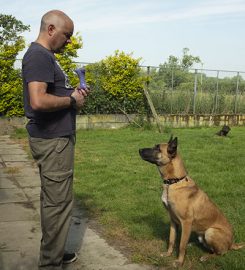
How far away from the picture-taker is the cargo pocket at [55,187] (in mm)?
3771

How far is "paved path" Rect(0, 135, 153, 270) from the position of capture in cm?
449

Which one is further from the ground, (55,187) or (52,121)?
(52,121)

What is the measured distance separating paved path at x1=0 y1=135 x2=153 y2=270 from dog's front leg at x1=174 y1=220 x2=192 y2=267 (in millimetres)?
328

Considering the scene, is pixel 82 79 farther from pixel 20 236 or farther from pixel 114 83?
pixel 114 83

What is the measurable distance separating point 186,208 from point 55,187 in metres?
1.45

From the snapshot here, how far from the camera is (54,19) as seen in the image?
3.51 m

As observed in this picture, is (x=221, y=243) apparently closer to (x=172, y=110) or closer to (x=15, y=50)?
(x=15, y=50)

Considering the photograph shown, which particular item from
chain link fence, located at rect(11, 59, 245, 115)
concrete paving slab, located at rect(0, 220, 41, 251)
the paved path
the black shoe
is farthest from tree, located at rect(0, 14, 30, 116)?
the black shoe

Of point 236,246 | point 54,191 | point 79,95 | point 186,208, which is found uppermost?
point 79,95

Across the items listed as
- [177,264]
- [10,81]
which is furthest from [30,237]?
[10,81]

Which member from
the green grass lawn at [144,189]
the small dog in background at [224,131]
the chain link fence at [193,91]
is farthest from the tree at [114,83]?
the small dog in background at [224,131]

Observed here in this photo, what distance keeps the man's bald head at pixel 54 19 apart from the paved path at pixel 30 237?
2.38m

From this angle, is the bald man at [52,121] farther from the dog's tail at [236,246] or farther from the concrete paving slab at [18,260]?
the dog's tail at [236,246]

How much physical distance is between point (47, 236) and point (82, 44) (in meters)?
12.3
